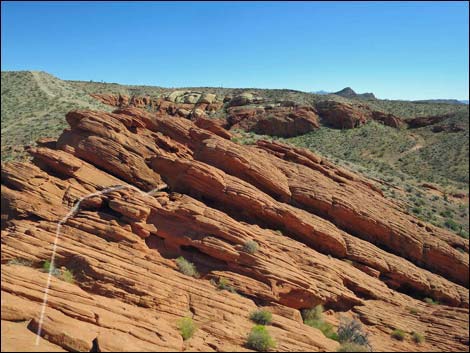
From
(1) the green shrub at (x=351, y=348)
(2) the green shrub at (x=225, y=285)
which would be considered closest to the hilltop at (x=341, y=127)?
(1) the green shrub at (x=351, y=348)

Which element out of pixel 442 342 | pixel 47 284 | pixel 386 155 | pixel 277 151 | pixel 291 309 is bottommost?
pixel 442 342

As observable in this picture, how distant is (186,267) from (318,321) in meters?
6.25

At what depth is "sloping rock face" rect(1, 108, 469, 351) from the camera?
1200cm

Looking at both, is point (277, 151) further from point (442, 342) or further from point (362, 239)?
point (442, 342)

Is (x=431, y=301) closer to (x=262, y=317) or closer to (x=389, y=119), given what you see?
(x=262, y=317)

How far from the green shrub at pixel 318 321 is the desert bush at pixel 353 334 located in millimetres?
320

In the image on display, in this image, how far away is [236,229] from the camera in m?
17.5

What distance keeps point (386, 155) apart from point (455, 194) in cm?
1609

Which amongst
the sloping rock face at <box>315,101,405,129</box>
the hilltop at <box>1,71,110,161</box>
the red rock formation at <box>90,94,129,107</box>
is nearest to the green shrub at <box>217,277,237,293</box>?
the hilltop at <box>1,71,110,161</box>

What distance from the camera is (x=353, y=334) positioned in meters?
15.0

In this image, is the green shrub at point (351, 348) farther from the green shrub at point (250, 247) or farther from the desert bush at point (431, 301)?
the desert bush at point (431, 301)

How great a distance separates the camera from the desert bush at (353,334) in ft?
48.3

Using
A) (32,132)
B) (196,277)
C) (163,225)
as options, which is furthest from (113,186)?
(32,132)

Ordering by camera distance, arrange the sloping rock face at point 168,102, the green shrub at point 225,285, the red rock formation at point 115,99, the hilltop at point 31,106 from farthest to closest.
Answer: the sloping rock face at point 168,102 < the red rock formation at point 115,99 < the hilltop at point 31,106 < the green shrub at point 225,285
